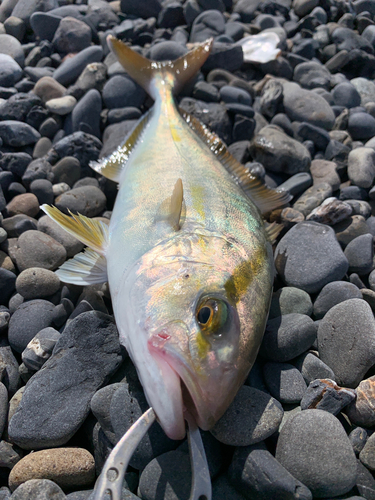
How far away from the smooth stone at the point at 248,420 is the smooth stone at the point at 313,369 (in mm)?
396

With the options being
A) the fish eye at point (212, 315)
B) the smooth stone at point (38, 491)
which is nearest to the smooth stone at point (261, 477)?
the fish eye at point (212, 315)

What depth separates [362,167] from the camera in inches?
148

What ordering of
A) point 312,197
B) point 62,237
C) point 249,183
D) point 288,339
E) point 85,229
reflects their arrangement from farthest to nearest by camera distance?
point 312,197
point 249,183
point 62,237
point 85,229
point 288,339

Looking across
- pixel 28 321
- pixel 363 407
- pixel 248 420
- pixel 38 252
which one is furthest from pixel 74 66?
pixel 363 407

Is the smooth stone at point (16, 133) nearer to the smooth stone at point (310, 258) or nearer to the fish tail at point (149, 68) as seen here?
the fish tail at point (149, 68)

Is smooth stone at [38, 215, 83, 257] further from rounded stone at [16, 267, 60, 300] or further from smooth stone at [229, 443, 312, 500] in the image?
smooth stone at [229, 443, 312, 500]

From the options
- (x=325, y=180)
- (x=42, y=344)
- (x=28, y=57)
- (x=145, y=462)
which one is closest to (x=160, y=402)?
(x=145, y=462)

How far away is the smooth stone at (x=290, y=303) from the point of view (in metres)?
2.75

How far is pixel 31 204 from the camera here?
3430 mm

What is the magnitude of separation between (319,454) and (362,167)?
2.92 meters

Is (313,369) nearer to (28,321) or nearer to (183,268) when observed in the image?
(183,268)

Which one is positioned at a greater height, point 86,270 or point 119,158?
point 119,158

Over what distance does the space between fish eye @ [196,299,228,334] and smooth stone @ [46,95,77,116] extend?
3.38 meters

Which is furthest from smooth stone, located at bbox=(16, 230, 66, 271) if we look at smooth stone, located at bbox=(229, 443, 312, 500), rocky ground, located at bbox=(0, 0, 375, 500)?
smooth stone, located at bbox=(229, 443, 312, 500)
